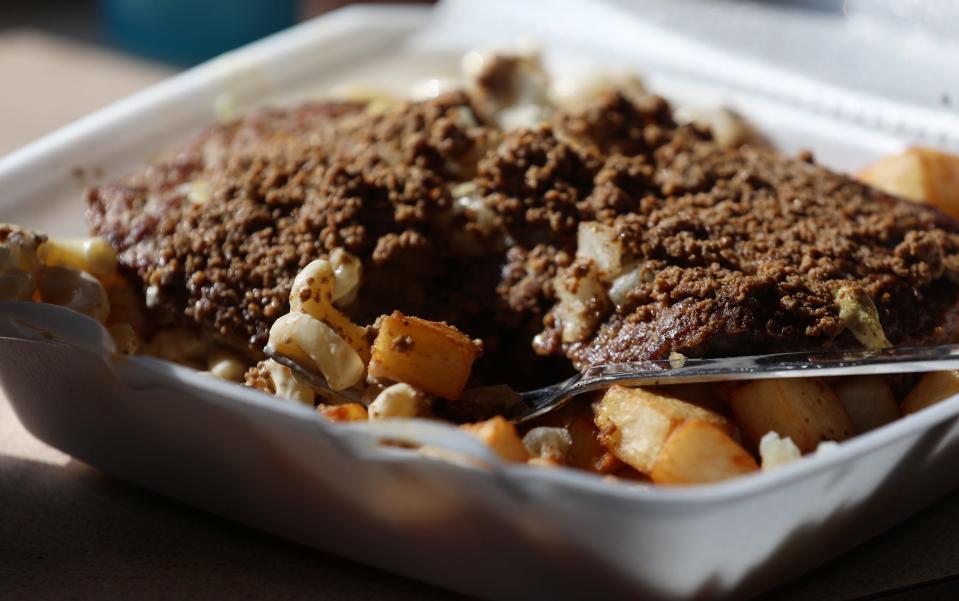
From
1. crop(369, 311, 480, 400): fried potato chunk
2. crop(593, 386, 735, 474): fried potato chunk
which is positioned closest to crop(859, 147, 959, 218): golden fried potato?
crop(593, 386, 735, 474): fried potato chunk

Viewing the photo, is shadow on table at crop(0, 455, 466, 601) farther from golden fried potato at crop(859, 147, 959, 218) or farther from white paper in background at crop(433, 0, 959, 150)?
white paper in background at crop(433, 0, 959, 150)

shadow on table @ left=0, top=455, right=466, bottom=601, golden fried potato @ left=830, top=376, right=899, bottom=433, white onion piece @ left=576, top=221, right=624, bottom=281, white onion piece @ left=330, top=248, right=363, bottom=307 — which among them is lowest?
shadow on table @ left=0, top=455, right=466, bottom=601

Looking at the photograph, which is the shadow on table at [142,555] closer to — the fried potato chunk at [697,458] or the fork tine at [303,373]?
the fork tine at [303,373]

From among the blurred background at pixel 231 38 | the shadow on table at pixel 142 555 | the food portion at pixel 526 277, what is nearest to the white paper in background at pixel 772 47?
the blurred background at pixel 231 38

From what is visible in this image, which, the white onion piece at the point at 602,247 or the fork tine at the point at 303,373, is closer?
the fork tine at the point at 303,373

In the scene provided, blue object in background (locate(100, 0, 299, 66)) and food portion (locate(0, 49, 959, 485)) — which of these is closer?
food portion (locate(0, 49, 959, 485))

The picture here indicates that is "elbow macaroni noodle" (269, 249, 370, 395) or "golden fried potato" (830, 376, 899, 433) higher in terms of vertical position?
"elbow macaroni noodle" (269, 249, 370, 395)

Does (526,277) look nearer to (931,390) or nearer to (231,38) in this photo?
(931,390)
